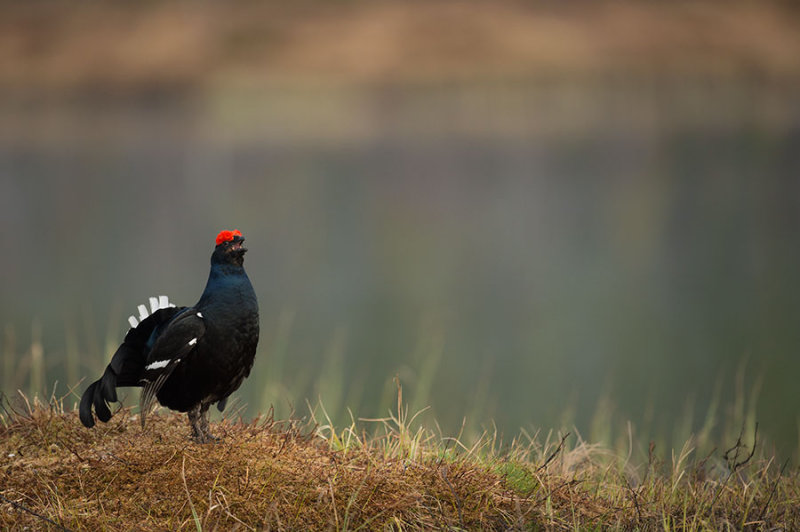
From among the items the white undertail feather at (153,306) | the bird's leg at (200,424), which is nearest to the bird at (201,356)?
the bird's leg at (200,424)

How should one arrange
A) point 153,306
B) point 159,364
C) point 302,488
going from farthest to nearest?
point 153,306 < point 159,364 < point 302,488

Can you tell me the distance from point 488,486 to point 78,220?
20.7 metres

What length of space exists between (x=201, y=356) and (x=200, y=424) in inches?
10.3

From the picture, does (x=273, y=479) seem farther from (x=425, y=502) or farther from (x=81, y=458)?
(x=81, y=458)

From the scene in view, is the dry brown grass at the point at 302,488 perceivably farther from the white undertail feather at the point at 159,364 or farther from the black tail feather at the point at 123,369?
the white undertail feather at the point at 159,364

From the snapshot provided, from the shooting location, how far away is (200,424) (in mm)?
3045

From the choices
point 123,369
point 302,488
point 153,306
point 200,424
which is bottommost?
point 302,488

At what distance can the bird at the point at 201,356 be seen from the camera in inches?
117

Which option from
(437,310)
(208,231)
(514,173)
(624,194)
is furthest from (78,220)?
(514,173)

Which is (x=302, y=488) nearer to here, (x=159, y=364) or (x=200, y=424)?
(x=200, y=424)

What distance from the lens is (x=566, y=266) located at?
18.9 m

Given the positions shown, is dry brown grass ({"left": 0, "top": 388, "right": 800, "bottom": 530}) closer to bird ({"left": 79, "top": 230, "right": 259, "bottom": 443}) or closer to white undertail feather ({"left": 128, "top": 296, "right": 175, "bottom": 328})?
bird ({"left": 79, "top": 230, "right": 259, "bottom": 443})

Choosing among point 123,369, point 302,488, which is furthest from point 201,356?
point 302,488

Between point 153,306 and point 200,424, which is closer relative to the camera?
point 200,424
